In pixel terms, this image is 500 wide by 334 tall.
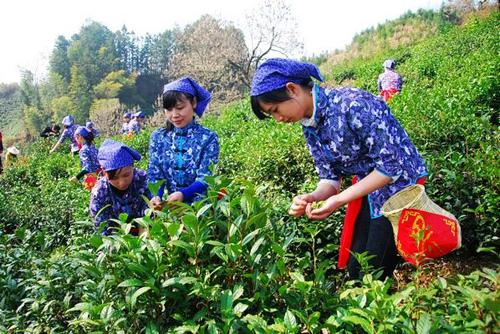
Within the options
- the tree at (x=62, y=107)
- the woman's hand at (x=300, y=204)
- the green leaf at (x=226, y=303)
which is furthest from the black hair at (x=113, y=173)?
the tree at (x=62, y=107)

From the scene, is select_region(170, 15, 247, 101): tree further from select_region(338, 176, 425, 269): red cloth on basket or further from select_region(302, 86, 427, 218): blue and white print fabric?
select_region(302, 86, 427, 218): blue and white print fabric

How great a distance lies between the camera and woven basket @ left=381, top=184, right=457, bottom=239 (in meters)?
1.70

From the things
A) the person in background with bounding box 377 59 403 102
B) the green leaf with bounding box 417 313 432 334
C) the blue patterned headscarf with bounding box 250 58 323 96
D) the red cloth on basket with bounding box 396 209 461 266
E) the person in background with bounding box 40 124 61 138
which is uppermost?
the person in background with bounding box 40 124 61 138

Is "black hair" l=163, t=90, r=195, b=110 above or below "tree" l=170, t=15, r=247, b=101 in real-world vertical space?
below

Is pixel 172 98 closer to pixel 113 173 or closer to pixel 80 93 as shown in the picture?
pixel 113 173

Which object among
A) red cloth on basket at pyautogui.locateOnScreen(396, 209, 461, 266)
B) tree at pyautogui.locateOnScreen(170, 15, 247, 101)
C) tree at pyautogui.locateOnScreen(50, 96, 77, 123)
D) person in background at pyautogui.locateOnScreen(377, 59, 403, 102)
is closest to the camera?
red cloth on basket at pyautogui.locateOnScreen(396, 209, 461, 266)

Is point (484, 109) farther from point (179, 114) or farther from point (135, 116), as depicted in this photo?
point (135, 116)

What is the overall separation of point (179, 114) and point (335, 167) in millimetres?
1202

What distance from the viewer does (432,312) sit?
4.09ft

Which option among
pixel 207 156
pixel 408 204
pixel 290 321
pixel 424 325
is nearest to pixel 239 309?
pixel 290 321

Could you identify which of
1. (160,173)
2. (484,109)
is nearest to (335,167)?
(160,173)

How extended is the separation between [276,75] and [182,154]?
52.2 inches

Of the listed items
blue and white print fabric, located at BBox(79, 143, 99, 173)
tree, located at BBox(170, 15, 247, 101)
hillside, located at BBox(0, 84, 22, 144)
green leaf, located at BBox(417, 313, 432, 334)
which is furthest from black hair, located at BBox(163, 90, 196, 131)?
hillside, located at BBox(0, 84, 22, 144)

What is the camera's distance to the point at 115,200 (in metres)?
2.93
